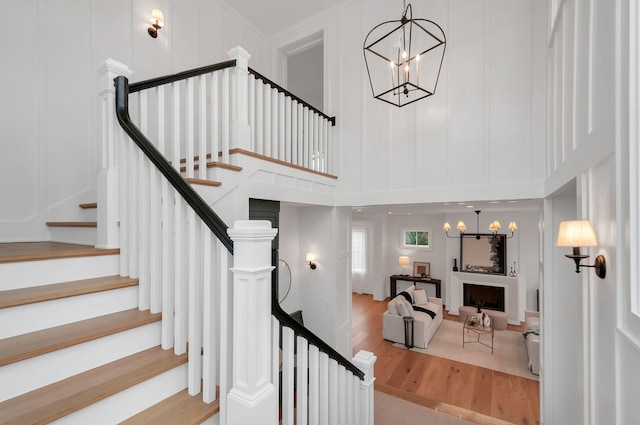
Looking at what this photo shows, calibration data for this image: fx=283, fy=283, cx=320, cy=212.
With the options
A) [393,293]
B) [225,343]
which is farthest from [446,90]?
[393,293]

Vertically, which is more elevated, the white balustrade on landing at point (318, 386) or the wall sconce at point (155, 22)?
the wall sconce at point (155, 22)

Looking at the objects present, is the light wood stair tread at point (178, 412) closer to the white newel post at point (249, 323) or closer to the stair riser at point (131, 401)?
the stair riser at point (131, 401)

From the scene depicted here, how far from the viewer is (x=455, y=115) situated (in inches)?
125

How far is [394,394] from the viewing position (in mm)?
4043

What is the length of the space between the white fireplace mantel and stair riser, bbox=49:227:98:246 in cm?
844

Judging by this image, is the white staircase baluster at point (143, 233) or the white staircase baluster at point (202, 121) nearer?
the white staircase baluster at point (143, 233)

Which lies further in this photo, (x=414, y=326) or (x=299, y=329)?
(x=414, y=326)

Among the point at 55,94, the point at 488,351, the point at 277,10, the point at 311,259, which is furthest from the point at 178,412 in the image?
the point at 488,351

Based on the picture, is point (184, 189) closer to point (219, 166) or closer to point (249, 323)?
point (249, 323)

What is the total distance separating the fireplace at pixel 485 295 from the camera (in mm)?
7711

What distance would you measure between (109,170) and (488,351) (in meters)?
6.89

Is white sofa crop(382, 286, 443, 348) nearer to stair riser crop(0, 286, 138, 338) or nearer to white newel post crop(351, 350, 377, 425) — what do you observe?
white newel post crop(351, 350, 377, 425)

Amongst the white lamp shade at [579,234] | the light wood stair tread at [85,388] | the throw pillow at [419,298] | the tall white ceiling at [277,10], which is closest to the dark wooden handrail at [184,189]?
the light wood stair tread at [85,388]

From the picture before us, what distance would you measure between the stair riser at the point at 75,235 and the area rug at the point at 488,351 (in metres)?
5.82
